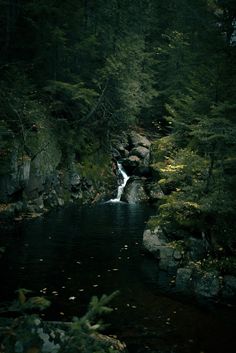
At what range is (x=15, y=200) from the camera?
2514cm

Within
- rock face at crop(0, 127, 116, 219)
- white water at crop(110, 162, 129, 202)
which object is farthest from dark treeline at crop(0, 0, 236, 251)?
white water at crop(110, 162, 129, 202)

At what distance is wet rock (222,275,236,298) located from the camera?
43.3ft

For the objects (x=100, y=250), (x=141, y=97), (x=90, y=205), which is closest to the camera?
(x=100, y=250)

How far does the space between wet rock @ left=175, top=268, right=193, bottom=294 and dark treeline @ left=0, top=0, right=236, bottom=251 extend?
2.33 metres

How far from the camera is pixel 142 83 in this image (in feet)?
144

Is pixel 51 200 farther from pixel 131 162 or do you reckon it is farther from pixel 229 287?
pixel 229 287

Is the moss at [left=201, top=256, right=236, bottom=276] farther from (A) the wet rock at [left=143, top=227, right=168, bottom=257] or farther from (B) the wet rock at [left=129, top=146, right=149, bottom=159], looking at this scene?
(B) the wet rock at [left=129, top=146, right=149, bottom=159]

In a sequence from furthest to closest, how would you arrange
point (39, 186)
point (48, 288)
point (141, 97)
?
point (141, 97) < point (39, 186) < point (48, 288)

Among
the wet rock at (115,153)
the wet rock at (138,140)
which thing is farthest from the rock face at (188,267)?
the wet rock at (138,140)

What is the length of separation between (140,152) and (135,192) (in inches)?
253

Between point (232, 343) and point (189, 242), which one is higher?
point (189, 242)

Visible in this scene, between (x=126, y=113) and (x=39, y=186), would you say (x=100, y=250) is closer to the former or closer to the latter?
(x=39, y=186)

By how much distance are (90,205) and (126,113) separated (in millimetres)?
12246

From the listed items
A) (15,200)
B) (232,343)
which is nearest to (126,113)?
(15,200)
